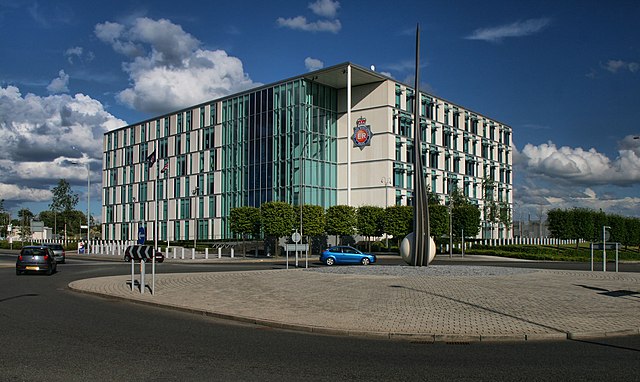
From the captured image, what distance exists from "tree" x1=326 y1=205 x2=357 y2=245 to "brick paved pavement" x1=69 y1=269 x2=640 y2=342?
3605cm

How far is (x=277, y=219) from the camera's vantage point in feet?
181

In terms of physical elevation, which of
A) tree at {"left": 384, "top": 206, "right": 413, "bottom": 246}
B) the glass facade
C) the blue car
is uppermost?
the glass facade

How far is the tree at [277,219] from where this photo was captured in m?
55.3

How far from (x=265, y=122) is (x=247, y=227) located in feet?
62.6

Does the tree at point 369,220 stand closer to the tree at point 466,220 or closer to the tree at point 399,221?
the tree at point 399,221

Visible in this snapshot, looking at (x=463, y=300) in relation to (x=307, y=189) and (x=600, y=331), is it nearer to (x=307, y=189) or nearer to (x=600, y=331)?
(x=600, y=331)

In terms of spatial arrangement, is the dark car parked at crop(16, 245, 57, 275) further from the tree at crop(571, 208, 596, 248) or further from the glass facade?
the tree at crop(571, 208, 596, 248)

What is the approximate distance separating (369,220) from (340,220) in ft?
11.3

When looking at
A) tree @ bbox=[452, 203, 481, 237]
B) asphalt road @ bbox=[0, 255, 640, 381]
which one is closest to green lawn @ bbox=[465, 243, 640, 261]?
tree @ bbox=[452, 203, 481, 237]

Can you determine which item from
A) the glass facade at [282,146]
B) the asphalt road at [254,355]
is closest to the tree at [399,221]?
the glass facade at [282,146]

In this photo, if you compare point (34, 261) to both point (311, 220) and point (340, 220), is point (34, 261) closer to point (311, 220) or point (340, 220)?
point (311, 220)

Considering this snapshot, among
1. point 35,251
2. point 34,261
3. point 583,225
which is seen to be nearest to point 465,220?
point 583,225

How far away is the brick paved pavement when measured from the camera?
472 inches

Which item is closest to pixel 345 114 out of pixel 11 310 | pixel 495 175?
pixel 495 175
